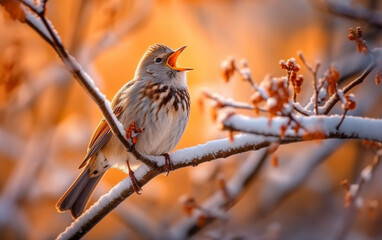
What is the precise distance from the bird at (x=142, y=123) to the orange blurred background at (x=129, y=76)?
1.03 m

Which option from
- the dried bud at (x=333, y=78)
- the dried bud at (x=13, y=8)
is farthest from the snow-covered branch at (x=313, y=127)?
the dried bud at (x=13, y=8)

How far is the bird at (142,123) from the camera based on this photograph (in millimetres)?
4098

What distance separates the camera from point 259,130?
2.31 metres

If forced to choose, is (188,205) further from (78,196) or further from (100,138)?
(78,196)

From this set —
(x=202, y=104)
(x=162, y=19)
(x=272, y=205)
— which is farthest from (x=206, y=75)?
(x=202, y=104)

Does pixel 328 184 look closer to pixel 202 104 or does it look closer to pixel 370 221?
pixel 370 221

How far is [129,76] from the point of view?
9562 mm

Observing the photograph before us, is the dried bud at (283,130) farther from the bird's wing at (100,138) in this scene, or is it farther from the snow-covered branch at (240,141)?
the bird's wing at (100,138)

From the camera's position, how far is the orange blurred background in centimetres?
682

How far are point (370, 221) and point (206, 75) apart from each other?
3.69m

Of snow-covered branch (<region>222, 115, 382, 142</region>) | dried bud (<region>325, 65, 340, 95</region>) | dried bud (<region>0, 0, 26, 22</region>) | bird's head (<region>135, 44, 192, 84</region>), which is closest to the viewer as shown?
dried bud (<region>0, 0, 26, 22</region>)

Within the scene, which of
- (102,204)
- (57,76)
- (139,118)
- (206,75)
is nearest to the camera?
(102,204)

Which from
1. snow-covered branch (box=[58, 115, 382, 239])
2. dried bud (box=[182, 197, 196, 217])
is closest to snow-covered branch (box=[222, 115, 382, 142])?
snow-covered branch (box=[58, 115, 382, 239])

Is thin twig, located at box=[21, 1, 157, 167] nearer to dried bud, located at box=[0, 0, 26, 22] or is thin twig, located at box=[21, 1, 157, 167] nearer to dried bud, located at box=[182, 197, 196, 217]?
dried bud, located at box=[0, 0, 26, 22]
